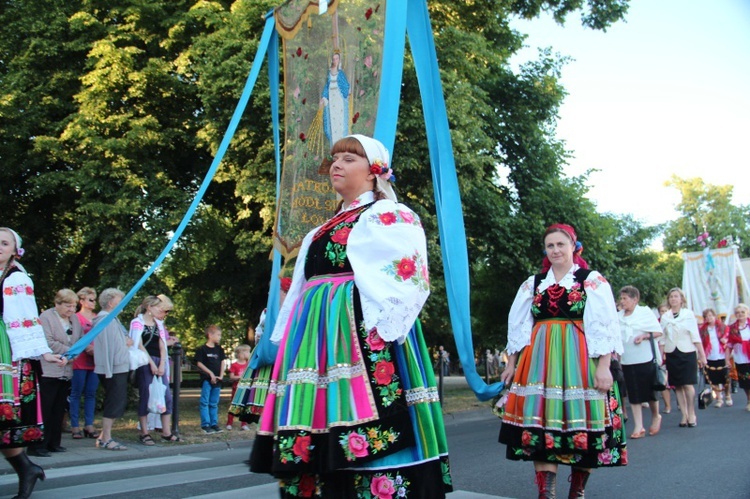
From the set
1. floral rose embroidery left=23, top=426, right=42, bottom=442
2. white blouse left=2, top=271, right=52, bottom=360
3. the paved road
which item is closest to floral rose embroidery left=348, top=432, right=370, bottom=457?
the paved road

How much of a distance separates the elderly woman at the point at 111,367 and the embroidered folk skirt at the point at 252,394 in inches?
155

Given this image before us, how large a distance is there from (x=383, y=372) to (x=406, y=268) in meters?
0.47

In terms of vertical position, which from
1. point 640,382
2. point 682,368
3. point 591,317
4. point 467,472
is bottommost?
point 467,472

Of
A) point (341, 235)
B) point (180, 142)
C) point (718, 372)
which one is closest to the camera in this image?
point (341, 235)

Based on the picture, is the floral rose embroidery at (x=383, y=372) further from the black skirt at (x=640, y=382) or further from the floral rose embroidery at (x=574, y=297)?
the black skirt at (x=640, y=382)

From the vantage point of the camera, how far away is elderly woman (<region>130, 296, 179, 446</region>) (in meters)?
9.00

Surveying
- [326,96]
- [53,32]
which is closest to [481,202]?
[53,32]

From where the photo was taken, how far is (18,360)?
523 cm

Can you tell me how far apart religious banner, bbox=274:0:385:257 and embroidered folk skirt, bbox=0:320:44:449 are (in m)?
2.08

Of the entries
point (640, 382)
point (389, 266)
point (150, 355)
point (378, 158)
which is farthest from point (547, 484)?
point (150, 355)

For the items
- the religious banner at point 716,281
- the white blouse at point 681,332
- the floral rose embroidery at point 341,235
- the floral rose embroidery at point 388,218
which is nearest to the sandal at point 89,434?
Result: the floral rose embroidery at point 341,235

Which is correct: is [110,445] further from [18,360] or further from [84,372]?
[18,360]

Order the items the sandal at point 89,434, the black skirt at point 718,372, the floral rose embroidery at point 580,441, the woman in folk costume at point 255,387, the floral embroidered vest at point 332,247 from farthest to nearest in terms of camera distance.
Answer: the black skirt at point 718,372 < the sandal at point 89,434 < the woman in folk costume at point 255,387 < the floral rose embroidery at point 580,441 < the floral embroidered vest at point 332,247

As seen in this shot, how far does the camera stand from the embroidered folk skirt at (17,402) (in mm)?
5098
